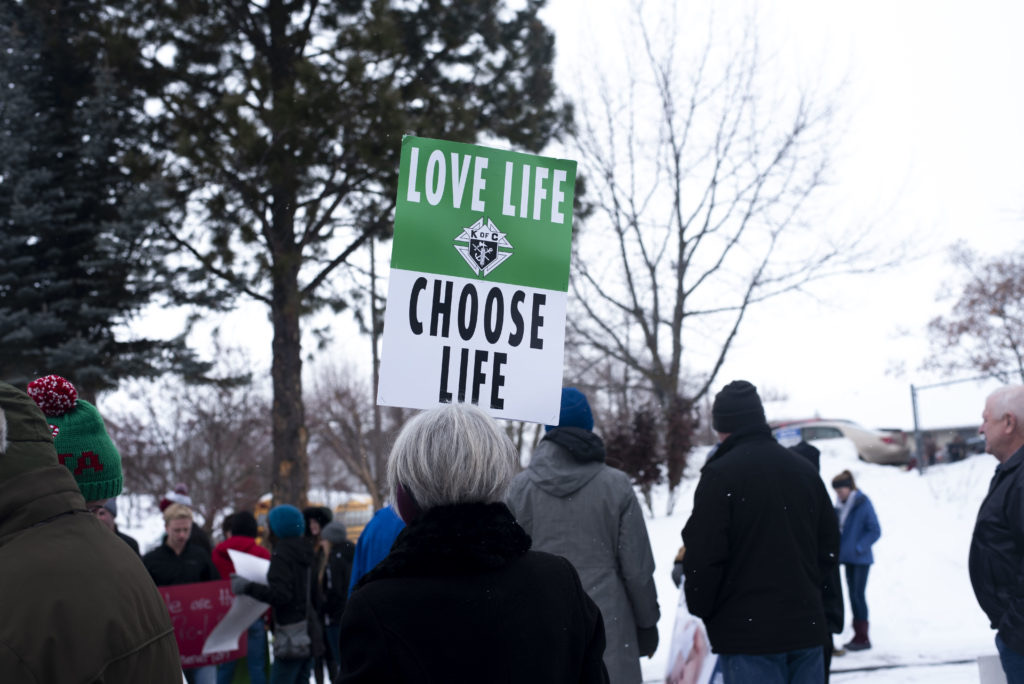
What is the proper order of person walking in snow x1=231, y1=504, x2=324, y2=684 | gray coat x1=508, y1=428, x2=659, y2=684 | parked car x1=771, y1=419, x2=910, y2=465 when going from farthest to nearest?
1. parked car x1=771, y1=419, x2=910, y2=465
2. person walking in snow x1=231, y1=504, x2=324, y2=684
3. gray coat x1=508, y1=428, x2=659, y2=684

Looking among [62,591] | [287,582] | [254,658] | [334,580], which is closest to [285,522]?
[287,582]

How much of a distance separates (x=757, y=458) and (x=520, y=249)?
1573 millimetres

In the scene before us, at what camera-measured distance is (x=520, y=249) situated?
3861mm

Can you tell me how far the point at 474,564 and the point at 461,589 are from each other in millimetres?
64

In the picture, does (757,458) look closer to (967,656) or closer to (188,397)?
(967,656)

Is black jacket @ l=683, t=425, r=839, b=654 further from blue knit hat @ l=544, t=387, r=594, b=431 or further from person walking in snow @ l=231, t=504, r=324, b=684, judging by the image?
person walking in snow @ l=231, t=504, r=324, b=684

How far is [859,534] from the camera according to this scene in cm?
959

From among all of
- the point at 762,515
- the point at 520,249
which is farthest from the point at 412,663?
the point at 762,515

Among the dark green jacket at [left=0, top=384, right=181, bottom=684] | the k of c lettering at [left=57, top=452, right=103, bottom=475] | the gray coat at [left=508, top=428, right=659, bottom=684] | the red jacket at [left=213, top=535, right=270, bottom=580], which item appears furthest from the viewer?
the red jacket at [left=213, top=535, right=270, bottom=580]

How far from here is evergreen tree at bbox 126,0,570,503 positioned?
1145cm

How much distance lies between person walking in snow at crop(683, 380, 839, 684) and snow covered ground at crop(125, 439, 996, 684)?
11.1 feet

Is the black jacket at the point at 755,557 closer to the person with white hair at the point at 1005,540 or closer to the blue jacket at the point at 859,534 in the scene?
the person with white hair at the point at 1005,540

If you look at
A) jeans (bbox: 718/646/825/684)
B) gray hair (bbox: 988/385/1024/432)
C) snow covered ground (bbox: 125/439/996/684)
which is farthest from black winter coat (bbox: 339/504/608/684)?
snow covered ground (bbox: 125/439/996/684)

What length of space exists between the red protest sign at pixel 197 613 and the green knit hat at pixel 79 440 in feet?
15.5
